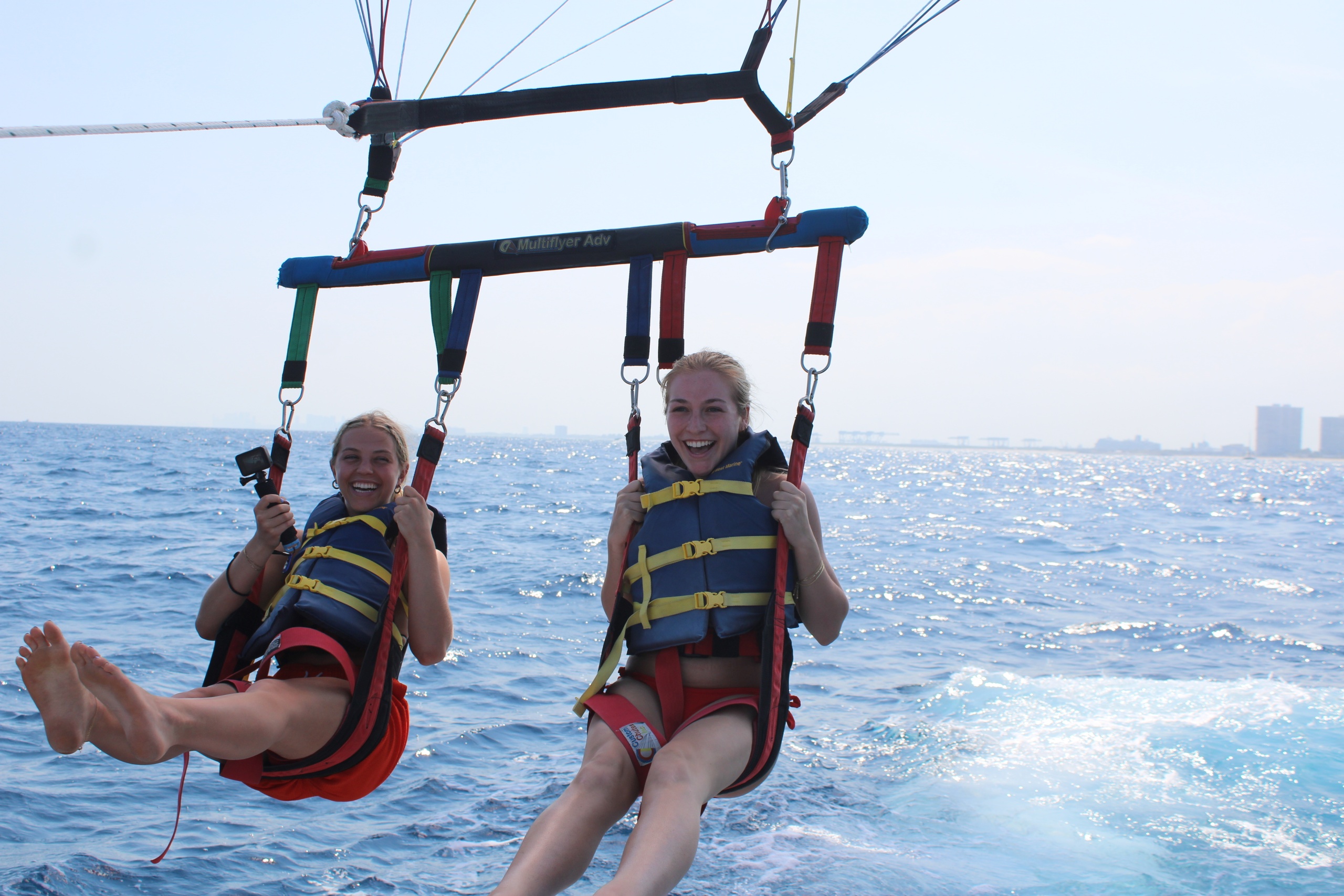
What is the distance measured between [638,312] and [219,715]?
1.97 meters

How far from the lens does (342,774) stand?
3.21 metres

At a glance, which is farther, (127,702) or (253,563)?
(253,563)

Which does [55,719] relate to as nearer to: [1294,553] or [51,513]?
[51,513]

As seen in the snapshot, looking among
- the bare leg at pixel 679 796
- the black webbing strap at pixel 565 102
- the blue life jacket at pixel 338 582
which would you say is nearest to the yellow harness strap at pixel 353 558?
the blue life jacket at pixel 338 582

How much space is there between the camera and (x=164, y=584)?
13125 millimetres

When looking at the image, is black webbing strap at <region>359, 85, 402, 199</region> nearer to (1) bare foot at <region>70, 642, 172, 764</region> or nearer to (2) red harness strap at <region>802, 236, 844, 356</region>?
(2) red harness strap at <region>802, 236, 844, 356</region>

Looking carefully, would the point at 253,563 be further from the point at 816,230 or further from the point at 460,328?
the point at 816,230

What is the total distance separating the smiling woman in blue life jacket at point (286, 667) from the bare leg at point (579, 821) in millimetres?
732

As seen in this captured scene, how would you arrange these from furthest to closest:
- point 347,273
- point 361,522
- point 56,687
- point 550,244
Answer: point 347,273 → point 550,244 → point 361,522 → point 56,687

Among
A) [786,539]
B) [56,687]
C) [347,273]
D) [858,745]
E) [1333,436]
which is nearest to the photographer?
[56,687]

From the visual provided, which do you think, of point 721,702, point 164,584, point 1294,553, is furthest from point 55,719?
point 1294,553

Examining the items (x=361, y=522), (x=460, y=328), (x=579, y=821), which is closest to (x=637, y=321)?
(x=460, y=328)

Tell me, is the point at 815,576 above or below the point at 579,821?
above

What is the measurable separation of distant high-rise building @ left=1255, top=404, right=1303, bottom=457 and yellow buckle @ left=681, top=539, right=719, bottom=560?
22093 centimetres
